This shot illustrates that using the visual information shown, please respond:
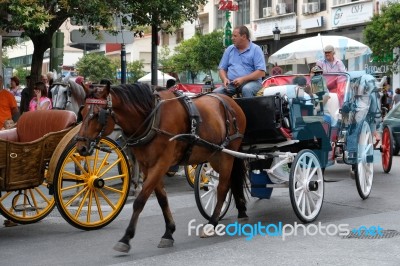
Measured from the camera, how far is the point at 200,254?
6.90 meters

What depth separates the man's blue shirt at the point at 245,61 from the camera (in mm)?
8867

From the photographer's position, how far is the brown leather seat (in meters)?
8.70

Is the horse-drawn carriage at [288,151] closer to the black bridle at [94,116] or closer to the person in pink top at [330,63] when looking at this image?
the black bridle at [94,116]

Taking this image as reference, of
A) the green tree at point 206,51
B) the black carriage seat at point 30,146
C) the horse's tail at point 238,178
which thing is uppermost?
the green tree at point 206,51

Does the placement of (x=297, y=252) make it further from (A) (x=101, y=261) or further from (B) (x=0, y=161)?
(B) (x=0, y=161)

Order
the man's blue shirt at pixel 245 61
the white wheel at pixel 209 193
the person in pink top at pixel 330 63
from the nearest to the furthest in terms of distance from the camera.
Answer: the white wheel at pixel 209 193
the man's blue shirt at pixel 245 61
the person in pink top at pixel 330 63

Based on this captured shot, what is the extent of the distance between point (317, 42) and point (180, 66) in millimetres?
33099

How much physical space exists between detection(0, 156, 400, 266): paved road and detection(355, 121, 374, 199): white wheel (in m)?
0.20

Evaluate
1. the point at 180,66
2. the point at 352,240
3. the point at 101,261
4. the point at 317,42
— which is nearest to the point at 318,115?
the point at 352,240

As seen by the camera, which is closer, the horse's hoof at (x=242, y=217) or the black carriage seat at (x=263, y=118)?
the black carriage seat at (x=263, y=118)

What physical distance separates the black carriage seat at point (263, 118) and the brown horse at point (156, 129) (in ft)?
1.81

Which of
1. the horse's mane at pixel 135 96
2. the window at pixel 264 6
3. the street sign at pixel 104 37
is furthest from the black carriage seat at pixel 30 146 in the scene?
the window at pixel 264 6

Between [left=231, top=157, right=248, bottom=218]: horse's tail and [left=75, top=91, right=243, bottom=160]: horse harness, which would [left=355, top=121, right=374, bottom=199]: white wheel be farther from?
[left=75, top=91, right=243, bottom=160]: horse harness

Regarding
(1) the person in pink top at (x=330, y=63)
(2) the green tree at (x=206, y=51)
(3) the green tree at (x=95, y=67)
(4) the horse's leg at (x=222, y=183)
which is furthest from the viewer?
(3) the green tree at (x=95, y=67)
